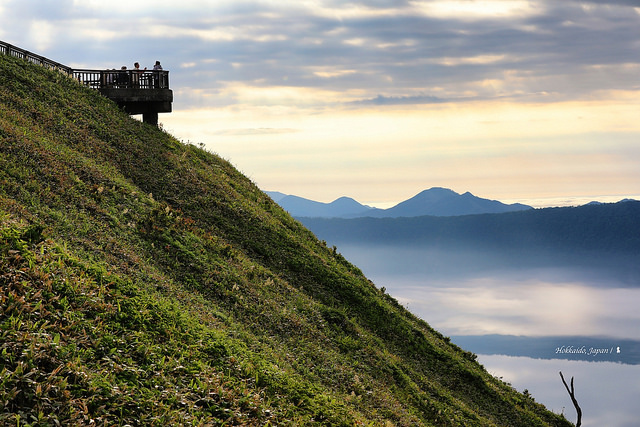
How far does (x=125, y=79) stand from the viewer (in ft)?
129

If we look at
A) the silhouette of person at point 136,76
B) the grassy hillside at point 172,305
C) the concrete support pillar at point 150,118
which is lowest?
the grassy hillside at point 172,305

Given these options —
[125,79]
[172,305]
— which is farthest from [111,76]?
[172,305]

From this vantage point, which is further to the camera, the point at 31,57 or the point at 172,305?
the point at 31,57

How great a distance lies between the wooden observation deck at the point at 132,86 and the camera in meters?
38.1

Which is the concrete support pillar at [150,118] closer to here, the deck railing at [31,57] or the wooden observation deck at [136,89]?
the wooden observation deck at [136,89]

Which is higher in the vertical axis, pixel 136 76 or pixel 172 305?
pixel 136 76

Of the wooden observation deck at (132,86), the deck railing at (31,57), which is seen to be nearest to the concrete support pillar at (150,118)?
the wooden observation deck at (132,86)

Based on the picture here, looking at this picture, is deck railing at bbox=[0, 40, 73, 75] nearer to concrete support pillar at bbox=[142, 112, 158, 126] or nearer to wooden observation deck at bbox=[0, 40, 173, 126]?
wooden observation deck at bbox=[0, 40, 173, 126]

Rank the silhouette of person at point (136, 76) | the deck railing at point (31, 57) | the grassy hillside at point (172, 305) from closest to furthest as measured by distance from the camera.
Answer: the grassy hillside at point (172, 305), the deck railing at point (31, 57), the silhouette of person at point (136, 76)

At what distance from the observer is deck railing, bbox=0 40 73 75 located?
3584 centimetres

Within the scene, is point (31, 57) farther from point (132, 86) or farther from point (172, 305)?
point (172, 305)

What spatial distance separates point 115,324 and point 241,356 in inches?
159

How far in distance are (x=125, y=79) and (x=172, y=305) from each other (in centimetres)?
2688

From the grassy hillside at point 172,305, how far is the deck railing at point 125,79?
1.77 meters
